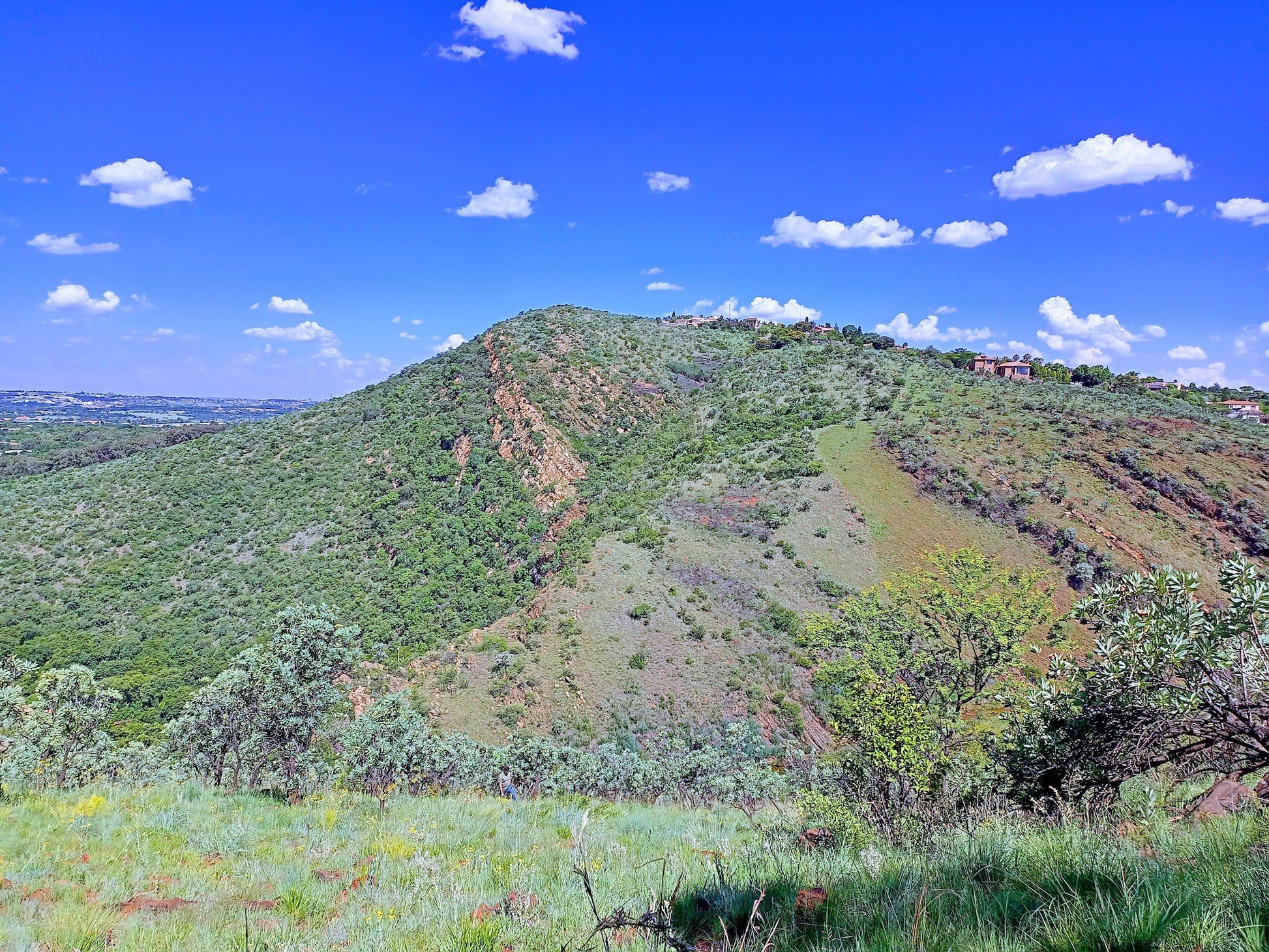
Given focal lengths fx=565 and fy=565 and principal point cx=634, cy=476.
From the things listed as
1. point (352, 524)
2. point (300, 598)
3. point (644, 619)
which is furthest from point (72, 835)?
point (352, 524)

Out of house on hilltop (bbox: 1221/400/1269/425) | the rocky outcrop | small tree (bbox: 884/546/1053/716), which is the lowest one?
small tree (bbox: 884/546/1053/716)

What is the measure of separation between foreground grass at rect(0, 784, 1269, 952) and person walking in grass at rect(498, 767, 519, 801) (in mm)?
3396

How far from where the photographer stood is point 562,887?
138 inches

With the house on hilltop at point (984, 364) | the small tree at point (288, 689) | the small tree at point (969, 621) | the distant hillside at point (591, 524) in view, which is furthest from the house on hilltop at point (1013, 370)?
the small tree at point (288, 689)

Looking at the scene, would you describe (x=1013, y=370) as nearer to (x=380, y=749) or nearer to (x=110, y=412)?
(x=380, y=749)

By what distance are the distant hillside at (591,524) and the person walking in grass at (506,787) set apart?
5634 millimetres

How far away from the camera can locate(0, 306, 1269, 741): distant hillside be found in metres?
19.9

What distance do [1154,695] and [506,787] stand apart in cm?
923

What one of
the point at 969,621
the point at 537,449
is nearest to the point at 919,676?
the point at 969,621

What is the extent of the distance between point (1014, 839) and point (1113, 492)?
30.9 m

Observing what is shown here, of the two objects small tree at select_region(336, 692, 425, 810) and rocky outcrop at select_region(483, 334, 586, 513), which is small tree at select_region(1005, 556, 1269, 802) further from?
rocky outcrop at select_region(483, 334, 586, 513)

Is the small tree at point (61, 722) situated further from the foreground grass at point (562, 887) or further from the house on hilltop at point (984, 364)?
A: the house on hilltop at point (984, 364)

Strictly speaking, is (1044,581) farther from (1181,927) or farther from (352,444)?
(352,444)

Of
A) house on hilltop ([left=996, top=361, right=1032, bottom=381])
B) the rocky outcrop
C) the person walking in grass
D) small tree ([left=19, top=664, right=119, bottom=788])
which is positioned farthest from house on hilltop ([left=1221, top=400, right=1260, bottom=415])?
small tree ([left=19, top=664, right=119, bottom=788])
